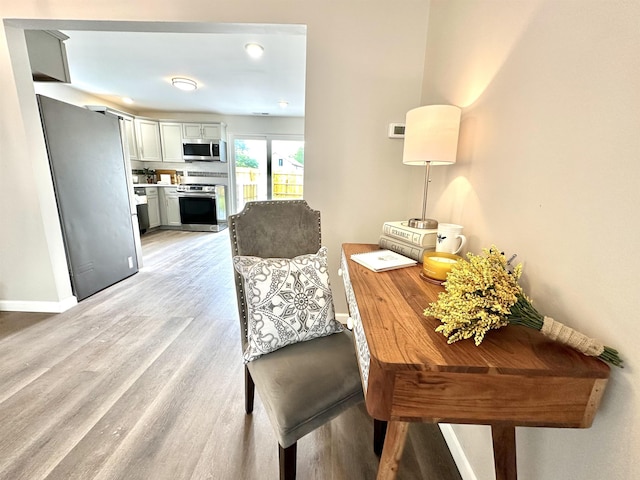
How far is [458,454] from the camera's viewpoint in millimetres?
1167

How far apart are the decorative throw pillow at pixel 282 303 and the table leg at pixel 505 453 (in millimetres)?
627

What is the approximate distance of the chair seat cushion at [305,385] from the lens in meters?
0.86

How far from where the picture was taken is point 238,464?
113 cm

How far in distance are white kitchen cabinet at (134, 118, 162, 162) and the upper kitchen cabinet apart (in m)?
0.57

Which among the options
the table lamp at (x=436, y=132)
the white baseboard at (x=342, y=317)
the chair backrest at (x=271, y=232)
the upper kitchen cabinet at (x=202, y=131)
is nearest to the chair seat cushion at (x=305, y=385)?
the chair backrest at (x=271, y=232)

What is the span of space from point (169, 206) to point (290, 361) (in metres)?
5.66

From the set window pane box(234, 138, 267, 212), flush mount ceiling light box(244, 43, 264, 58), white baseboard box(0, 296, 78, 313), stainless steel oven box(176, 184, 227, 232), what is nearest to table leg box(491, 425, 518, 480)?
white baseboard box(0, 296, 78, 313)

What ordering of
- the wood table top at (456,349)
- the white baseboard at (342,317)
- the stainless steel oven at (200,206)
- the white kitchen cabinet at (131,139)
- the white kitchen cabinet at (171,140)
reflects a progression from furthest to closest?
the white kitchen cabinet at (171,140), the stainless steel oven at (200,206), the white kitchen cabinet at (131,139), the white baseboard at (342,317), the wood table top at (456,349)

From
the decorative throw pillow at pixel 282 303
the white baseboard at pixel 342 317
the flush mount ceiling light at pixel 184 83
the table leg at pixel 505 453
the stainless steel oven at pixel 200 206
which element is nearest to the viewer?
the table leg at pixel 505 453

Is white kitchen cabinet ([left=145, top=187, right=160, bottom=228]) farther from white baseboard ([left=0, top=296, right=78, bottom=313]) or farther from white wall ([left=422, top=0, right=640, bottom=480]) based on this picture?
white wall ([left=422, top=0, right=640, bottom=480])

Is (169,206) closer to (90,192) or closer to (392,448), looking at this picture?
(90,192)

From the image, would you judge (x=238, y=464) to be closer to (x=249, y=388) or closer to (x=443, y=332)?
(x=249, y=388)

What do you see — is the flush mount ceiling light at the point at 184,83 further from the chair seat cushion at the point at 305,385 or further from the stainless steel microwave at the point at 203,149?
the chair seat cushion at the point at 305,385

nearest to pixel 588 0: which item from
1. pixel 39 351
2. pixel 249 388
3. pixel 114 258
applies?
pixel 249 388
